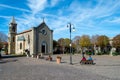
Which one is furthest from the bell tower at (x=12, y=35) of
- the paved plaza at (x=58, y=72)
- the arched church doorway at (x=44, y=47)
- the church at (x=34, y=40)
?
the paved plaza at (x=58, y=72)

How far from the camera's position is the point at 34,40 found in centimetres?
5244

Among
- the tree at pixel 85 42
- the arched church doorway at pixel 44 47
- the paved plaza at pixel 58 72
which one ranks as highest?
the tree at pixel 85 42

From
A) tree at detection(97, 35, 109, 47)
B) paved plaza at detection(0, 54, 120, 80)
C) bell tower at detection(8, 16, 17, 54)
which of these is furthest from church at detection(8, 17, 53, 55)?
paved plaza at detection(0, 54, 120, 80)

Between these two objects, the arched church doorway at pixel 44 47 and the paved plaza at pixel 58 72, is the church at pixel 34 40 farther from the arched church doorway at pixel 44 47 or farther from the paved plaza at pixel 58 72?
the paved plaza at pixel 58 72

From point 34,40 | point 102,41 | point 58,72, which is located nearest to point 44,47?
point 34,40

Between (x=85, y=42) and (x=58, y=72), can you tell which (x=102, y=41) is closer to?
(x=85, y=42)

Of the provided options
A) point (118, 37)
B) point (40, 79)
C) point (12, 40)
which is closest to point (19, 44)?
point (12, 40)

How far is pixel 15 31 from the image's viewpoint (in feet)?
211

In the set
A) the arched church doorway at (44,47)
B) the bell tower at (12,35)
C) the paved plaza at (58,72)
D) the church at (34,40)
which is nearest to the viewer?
the paved plaza at (58,72)

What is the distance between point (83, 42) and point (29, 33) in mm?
24705

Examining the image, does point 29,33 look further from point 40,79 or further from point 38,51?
point 40,79

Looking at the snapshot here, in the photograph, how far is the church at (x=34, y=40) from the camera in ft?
173

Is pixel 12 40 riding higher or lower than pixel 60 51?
A: higher

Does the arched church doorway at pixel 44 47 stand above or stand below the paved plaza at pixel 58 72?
above
